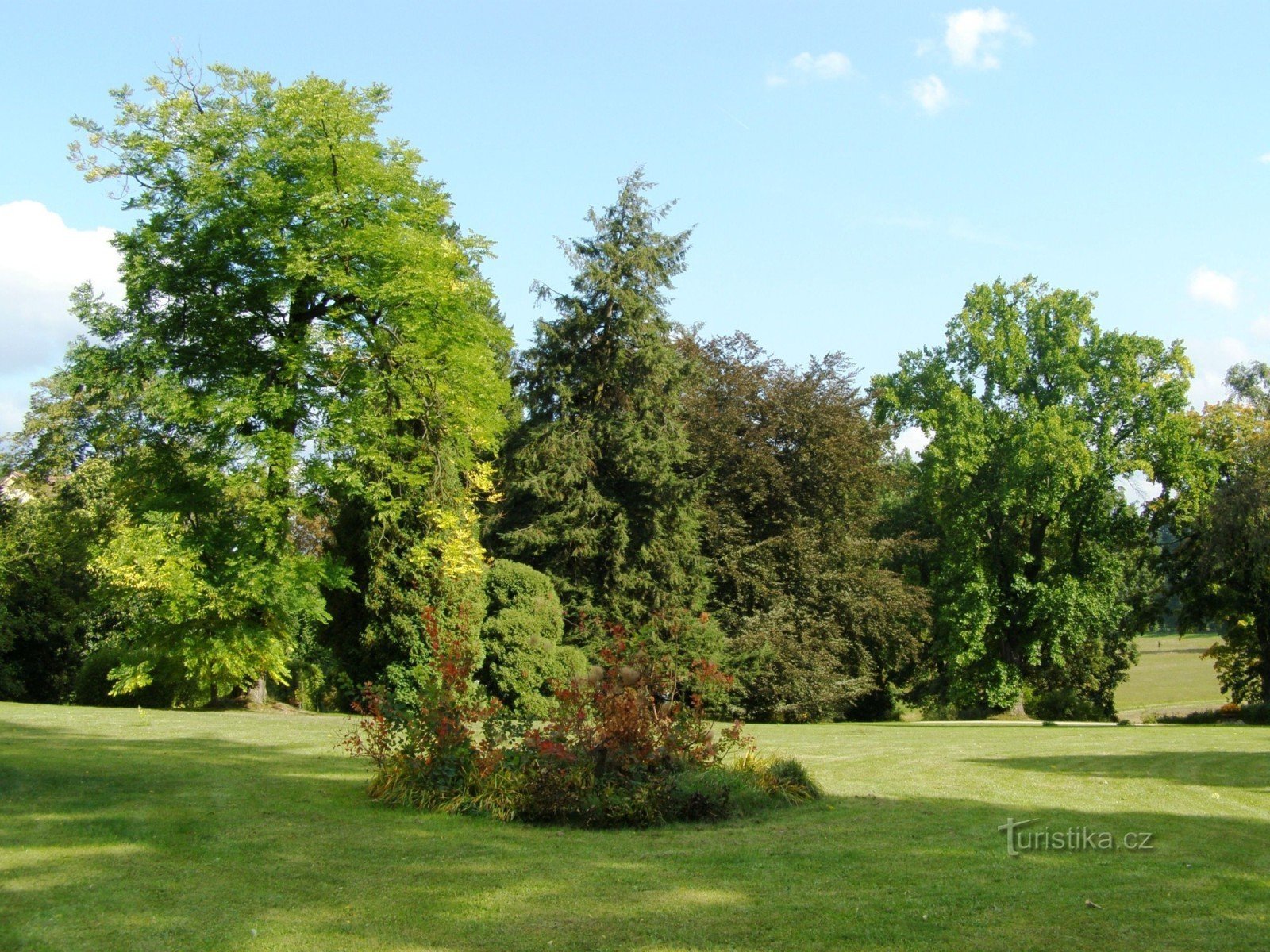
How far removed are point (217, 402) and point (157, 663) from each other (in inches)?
232

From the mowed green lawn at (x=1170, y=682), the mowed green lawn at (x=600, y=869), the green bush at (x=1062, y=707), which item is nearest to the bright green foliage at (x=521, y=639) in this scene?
the mowed green lawn at (x=600, y=869)

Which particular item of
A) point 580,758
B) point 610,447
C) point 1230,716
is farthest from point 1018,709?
point 580,758

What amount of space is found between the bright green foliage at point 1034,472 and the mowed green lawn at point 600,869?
69.4ft

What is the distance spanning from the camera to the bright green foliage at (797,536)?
3014cm

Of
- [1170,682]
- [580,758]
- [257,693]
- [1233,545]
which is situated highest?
[1233,545]

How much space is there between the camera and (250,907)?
6480 millimetres

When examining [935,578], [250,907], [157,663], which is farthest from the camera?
[935,578]

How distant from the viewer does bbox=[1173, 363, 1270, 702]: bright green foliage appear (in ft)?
94.8

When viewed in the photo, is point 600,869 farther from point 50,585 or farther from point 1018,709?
point 1018,709

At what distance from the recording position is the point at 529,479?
2781cm

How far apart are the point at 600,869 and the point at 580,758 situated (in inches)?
88.2

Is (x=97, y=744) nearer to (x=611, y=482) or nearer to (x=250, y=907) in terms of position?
(x=250, y=907)

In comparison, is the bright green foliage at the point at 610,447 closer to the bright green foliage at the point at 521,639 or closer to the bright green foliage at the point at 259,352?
the bright green foliage at the point at 521,639

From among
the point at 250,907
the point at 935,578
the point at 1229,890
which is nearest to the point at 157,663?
the point at 250,907
